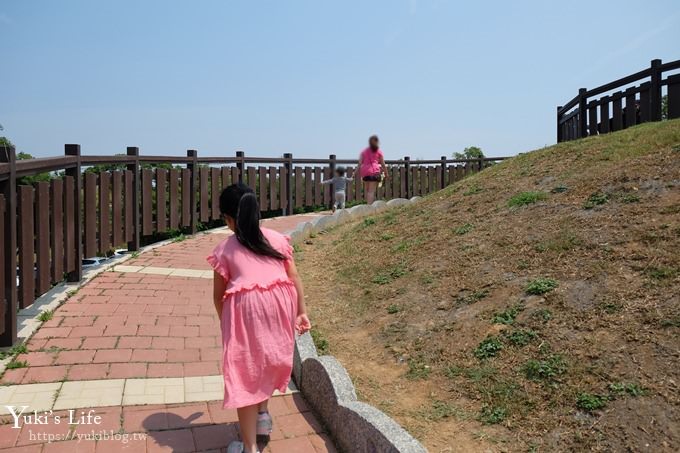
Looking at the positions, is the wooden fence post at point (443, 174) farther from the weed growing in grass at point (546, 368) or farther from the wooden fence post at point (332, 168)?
the weed growing in grass at point (546, 368)

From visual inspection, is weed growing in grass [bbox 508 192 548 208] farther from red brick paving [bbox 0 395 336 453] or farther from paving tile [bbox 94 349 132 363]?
paving tile [bbox 94 349 132 363]

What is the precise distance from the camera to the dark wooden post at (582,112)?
14.0 m

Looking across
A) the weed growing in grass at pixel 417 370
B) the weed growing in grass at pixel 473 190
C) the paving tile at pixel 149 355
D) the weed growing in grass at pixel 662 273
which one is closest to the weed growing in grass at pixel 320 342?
the weed growing in grass at pixel 417 370

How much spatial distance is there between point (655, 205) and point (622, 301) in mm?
1645

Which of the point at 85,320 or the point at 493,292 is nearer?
the point at 493,292

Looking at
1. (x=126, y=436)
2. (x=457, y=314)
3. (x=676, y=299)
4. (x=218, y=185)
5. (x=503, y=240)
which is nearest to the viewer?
(x=126, y=436)

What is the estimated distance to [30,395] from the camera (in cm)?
368

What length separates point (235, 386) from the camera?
2.96 meters

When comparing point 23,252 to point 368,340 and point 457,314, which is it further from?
point 457,314

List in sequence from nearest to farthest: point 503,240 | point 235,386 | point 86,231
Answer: point 235,386, point 503,240, point 86,231

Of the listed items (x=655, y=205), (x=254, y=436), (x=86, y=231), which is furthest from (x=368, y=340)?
(x=86, y=231)

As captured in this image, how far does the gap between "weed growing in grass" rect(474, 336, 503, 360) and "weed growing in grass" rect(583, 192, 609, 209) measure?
227 centimetres

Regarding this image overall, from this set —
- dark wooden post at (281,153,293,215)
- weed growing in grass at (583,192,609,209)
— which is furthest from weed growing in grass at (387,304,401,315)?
dark wooden post at (281,153,293,215)

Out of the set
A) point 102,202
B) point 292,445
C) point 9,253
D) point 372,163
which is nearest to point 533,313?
point 292,445
